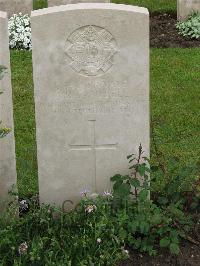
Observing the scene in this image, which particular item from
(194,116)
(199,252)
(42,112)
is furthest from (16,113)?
(199,252)

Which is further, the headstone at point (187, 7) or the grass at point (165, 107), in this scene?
the headstone at point (187, 7)

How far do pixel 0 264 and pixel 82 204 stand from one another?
29.3 inches

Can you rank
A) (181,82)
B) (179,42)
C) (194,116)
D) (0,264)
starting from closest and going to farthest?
(0,264) < (194,116) < (181,82) < (179,42)

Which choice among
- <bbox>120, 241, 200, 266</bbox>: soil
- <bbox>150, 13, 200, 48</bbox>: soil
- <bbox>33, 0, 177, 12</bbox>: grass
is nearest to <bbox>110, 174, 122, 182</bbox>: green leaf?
<bbox>120, 241, 200, 266</bbox>: soil

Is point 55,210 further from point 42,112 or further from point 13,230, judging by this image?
point 42,112

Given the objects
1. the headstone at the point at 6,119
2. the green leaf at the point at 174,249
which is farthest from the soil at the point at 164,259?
the headstone at the point at 6,119

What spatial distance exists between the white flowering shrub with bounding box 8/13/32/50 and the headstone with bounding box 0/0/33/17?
1.75 ft

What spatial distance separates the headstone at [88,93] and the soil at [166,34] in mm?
4892

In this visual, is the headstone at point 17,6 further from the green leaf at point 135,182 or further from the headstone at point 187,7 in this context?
the green leaf at point 135,182

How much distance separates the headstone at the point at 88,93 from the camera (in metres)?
5.35

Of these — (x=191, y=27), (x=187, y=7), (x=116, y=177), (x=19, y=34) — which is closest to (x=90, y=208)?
(x=116, y=177)

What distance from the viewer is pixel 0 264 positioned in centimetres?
512

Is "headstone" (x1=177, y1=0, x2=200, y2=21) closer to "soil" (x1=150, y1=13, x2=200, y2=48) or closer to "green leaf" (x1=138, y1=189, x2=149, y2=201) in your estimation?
"soil" (x1=150, y1=13, x2=200, y2=48)

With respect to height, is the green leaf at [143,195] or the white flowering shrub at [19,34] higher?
the white flowering shrub at [19,34]
